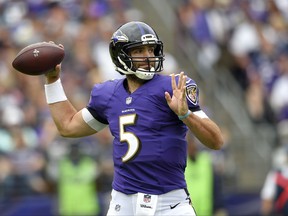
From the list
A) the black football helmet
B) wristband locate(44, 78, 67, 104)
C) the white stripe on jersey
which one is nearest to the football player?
the black football helmet

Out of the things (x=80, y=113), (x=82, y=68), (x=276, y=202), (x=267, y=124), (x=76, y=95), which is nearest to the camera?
(x=80, y=113)

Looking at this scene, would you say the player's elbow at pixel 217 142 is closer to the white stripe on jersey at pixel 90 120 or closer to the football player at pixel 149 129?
the football player at pixel 149 129

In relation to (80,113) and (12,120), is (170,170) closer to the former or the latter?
(80,113)

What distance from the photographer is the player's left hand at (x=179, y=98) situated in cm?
556

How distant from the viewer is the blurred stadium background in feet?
36.9

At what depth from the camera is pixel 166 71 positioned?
13039mm

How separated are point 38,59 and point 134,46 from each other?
2.31 feet

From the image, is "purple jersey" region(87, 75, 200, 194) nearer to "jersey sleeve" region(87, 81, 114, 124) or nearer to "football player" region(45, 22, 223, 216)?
"football player" region(45, 22, 223, 216)

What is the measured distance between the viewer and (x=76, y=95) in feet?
40.0

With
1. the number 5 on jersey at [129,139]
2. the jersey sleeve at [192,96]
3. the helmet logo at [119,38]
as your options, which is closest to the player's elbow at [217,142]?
the jersey sleeve at [192,96]

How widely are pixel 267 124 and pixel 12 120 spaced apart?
15.3ft

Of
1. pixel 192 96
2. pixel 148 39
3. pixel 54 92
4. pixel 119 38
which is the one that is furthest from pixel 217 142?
pixel 54 92

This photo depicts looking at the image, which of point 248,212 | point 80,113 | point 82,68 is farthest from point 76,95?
point 80,113

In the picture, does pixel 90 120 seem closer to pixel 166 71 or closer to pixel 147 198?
pixel 147 198
